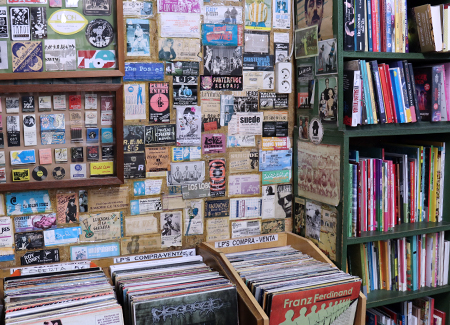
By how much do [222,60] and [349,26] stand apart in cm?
57

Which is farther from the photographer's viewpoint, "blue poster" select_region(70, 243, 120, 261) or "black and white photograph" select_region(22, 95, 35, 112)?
"blue poster" select_region(70, 243, 120, 261)

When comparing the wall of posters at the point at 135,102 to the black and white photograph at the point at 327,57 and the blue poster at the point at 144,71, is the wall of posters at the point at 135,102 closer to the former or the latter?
the blue poster at the point at 144,71

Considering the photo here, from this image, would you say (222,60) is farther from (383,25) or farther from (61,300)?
(61,300)

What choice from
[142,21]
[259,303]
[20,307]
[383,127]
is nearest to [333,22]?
[383,127]

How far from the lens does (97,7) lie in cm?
175

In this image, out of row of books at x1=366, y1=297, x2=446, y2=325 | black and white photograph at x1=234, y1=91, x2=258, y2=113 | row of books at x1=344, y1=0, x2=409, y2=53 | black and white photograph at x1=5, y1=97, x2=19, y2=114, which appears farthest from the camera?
row of books at x1=366, y1=297, x2=446, y2=325

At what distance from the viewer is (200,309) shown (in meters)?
1.56

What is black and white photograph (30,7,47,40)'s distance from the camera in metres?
1.69

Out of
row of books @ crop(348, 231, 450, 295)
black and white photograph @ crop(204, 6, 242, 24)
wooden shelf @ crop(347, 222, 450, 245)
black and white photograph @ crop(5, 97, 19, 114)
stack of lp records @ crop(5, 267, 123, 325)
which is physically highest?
black and white photograph @ crop(204, 6, 242, 24)

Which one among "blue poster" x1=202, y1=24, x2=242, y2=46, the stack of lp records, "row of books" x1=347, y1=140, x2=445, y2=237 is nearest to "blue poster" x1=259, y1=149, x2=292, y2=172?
"row of books" x1=347, y1=140, x2=445, y2=237

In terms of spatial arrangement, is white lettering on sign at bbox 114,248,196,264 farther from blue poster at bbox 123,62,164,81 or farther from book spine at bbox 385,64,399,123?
book spine at bbox 385,64,399,123

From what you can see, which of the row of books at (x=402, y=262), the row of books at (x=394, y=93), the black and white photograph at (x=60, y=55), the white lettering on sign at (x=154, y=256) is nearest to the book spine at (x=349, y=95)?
the row of books at (x=394, y=93)

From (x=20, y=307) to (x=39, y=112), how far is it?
0.75 metres

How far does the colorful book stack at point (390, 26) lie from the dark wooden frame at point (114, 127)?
980 mm
